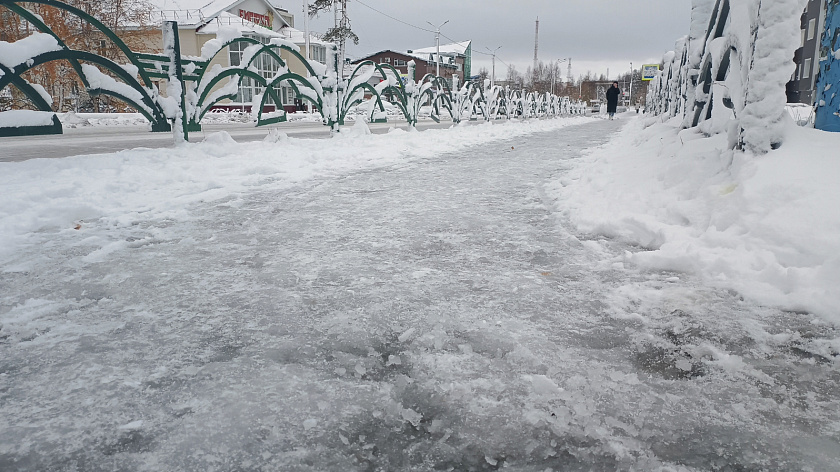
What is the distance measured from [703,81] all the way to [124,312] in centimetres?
515

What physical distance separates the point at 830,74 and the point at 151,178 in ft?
16.9

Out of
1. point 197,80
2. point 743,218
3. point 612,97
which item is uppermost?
point 612,97

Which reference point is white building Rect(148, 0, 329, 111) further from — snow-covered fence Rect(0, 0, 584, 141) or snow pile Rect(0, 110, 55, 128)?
snow pile Rect(0, 110, 55, 128)

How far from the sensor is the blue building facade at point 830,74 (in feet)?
11.8

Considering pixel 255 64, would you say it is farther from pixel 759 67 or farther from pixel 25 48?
pixel 759 67

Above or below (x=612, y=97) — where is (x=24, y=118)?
below

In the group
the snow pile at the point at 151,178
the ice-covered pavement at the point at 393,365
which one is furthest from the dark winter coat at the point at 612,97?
the ice-covered pavement at the point at 393,365

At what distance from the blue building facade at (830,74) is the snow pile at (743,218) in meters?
0.84

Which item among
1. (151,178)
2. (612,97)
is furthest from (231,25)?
(151,178)

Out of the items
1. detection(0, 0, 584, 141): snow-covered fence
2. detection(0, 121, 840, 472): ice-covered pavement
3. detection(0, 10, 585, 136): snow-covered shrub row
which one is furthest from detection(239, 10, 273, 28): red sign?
detection(0, 121, 840, 472): ice-covered pavement

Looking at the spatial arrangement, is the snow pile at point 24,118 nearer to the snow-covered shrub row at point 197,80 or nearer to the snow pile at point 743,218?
the snow-covered shrub row at point 197,80

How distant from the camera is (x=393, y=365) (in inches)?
55.7

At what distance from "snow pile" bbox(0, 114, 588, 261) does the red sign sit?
3569cm

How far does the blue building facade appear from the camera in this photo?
11.8 feet
